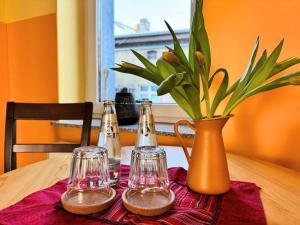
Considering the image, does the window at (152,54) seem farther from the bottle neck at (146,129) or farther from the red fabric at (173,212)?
the red fabric at (173,212)

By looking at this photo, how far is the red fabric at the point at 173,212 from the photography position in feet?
1.48

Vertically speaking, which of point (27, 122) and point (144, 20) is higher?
point (144, 20)

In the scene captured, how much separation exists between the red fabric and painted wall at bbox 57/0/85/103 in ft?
3.79

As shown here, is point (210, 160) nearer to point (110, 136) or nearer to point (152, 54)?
point (110, 136)

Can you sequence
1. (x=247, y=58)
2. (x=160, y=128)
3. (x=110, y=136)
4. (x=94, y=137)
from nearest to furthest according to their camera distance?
1. (x=110, y=136)
2. (x=247, y=58)
3. (x=160, y=128)
4. (x=94, y=137)

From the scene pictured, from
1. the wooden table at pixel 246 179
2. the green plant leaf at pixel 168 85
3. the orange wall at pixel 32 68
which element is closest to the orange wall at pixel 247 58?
the wooden table at pixel 246 179

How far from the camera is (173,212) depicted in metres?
0.48

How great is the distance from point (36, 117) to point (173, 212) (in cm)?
84

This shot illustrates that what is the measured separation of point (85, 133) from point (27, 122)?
2.86ft

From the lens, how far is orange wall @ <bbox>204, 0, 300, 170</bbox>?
0.92m

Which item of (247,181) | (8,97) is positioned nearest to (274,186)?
(247,181)

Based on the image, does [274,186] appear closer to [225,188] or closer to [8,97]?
[225,188]

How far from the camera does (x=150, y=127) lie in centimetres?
69

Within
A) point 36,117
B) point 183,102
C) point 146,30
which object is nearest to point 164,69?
point 183,102
